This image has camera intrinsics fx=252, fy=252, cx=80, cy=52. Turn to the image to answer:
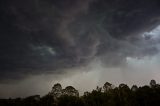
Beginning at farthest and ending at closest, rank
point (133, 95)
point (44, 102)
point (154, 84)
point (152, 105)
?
point (154, 84), point (44, 102), point (133, 95), point (152, 105)

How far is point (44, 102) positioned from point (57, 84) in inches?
518

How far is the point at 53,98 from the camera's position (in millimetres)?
140375

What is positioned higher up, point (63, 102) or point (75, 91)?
point (75, 91)

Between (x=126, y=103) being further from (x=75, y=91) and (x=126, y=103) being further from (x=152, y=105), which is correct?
(x=75, y=91)

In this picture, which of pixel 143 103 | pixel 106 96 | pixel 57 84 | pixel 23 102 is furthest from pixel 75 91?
pixel 143 103

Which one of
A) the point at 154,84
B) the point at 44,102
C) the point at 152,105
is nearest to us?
the point at 152,105

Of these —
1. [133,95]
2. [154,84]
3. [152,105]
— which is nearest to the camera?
[152,105]

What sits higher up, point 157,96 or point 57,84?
point 57,84

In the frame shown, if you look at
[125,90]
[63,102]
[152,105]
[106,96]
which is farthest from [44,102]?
[152,105]

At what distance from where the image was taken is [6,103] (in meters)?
149

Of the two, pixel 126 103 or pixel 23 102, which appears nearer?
pixel 126 103

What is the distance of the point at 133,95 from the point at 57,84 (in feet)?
145

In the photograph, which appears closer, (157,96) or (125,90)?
(157,96)

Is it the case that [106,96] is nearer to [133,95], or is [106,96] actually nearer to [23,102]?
[133,95]
